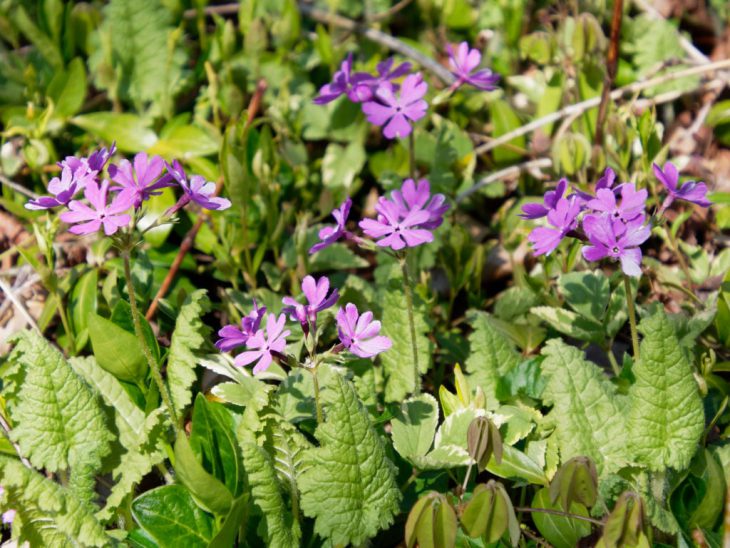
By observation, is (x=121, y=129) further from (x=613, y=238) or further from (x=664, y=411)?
(x=664, y=411)

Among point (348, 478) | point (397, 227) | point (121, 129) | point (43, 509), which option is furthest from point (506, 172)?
point (43, 509)

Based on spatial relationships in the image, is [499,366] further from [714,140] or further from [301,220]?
[714,140]

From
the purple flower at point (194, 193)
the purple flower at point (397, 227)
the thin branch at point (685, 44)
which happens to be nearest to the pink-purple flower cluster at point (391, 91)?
the purple flower at point (397, 227)

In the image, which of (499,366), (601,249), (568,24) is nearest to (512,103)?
(568,24)

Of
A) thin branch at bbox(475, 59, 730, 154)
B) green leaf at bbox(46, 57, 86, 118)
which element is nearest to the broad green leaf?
thin branch at bbox(475, 59, 730, 154)

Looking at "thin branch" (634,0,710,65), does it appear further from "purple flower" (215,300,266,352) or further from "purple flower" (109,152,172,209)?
"purple flower" (109,152,172,209)

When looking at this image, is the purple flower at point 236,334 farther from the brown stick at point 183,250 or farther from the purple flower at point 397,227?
the brown stick at point 183,250

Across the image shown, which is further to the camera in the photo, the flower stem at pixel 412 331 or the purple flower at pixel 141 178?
the flower stem at pixel 412 331
